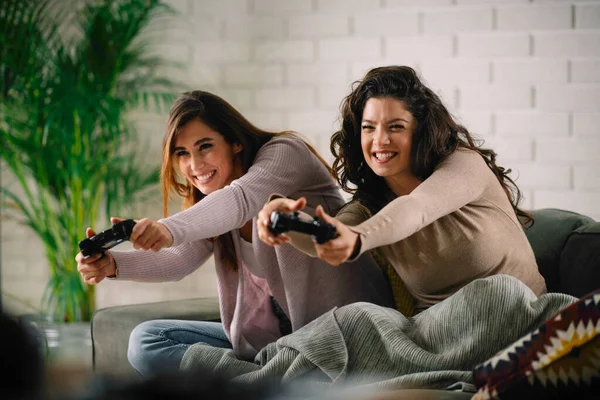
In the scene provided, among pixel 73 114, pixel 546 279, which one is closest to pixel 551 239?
pixel 546 279

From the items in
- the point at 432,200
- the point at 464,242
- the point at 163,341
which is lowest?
the point at 163,341

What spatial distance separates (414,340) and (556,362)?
468 mm

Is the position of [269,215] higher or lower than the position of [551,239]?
higher

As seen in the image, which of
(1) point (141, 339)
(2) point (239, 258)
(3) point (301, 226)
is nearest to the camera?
(3) point (301, 226)

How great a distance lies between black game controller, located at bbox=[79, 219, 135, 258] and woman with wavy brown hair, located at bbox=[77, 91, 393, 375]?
0.07 meters

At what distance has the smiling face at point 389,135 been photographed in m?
1.65

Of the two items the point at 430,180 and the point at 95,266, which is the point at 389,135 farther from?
the point at 95,266

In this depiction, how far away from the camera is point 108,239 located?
154 centimetres

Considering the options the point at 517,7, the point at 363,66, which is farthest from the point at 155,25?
the point at 517,7

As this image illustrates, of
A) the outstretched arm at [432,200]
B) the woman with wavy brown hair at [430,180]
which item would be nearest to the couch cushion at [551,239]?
the woman with wavy brown hair at [430,180]

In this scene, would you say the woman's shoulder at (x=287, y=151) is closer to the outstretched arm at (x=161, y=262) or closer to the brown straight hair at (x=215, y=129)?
the brown straight hair at (x=215, y=129)

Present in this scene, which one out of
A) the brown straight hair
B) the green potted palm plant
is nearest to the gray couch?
the brown straight hair

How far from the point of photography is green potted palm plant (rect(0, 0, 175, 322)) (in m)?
2.87

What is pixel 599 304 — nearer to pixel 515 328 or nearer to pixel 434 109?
pixel 515 328
